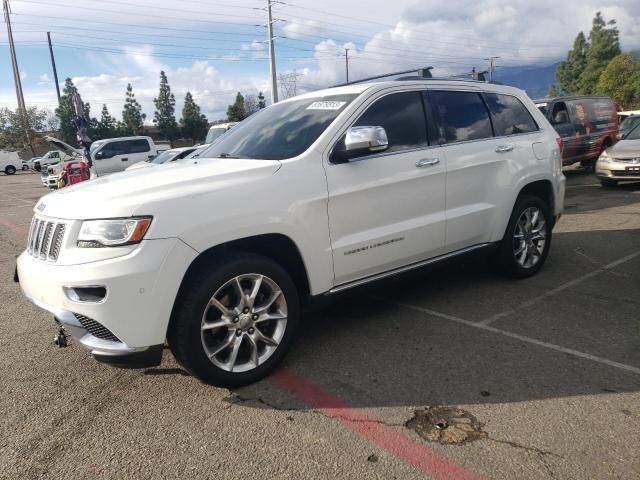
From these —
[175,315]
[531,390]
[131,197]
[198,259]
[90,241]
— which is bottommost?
[531,390]

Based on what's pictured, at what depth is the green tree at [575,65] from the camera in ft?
231

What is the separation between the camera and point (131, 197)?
2.88 m

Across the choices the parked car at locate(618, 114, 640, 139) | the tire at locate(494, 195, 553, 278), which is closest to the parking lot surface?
the tire at locate(494, 195, 553, 278)

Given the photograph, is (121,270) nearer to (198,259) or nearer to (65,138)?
(198,259)

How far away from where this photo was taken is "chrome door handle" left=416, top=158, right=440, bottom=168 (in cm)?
398

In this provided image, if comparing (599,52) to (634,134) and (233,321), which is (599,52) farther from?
(233,321)

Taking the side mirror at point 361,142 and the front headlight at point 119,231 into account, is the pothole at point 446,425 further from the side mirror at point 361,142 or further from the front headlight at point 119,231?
the front headlight at point 119,231

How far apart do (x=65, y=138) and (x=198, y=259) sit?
71366mm

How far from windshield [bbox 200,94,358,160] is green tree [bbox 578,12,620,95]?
69237 millimetres

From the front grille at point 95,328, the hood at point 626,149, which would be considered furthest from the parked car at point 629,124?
the front grille at point 95,328

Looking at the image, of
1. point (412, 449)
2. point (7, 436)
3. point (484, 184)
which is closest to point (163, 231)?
point (7, 436)

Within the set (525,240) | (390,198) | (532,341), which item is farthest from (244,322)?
(525,240)

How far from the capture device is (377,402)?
300 cm

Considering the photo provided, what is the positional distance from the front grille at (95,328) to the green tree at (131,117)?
7660cm
